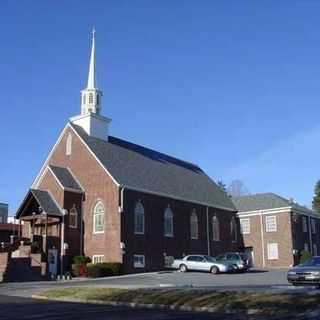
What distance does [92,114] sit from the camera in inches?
2045

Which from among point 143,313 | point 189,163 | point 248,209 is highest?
point 189,163

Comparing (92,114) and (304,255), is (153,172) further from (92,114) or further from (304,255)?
(304,255)

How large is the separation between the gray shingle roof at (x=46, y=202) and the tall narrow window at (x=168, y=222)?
33.3ft

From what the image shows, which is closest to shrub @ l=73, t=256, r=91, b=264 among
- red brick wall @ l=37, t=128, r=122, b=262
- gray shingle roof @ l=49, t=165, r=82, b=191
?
red brick wall @ l=37, t=128, r=122, b=262

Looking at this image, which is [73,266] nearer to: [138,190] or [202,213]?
[138,190]

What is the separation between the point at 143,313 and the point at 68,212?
2864 cm

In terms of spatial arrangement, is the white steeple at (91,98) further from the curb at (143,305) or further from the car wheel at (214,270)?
the curb at (143,305)

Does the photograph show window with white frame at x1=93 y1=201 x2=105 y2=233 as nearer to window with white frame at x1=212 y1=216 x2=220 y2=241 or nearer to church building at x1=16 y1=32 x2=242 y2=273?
church building at x1=16 y1=32 x2=242 y2=273

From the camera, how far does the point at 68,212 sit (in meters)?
46.4

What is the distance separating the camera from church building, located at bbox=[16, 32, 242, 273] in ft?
149

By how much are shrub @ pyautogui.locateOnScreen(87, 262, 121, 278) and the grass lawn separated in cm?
1522

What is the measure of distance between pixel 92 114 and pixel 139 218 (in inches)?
442

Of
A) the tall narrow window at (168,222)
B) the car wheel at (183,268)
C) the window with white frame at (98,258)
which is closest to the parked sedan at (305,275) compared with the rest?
the car wheel at (183,268)

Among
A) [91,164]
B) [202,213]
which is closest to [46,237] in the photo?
[91,164]
